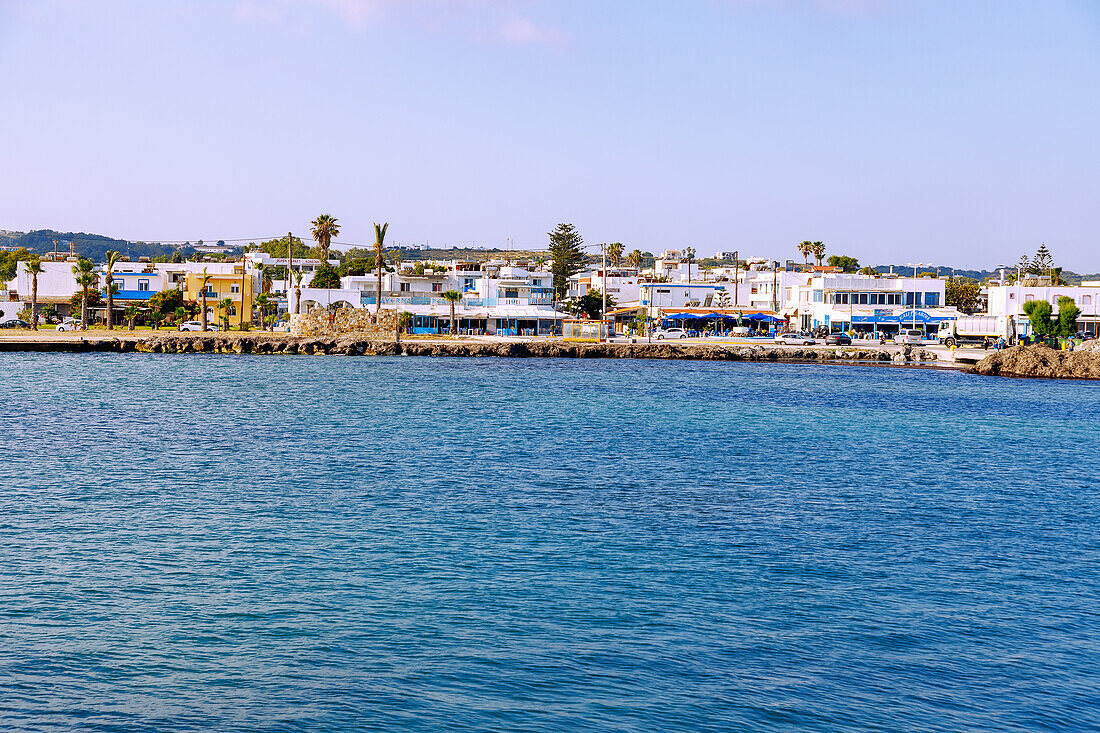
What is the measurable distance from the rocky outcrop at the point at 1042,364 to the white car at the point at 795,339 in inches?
903

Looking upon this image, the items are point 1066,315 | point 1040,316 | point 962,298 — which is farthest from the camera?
point 962,298

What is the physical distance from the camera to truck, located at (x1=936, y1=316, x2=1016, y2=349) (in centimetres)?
10912

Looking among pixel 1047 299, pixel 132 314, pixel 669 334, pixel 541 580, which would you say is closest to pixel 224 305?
pixel 132 314

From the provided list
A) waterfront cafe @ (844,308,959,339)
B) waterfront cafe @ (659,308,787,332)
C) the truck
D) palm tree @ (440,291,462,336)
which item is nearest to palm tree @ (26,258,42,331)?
palm tree @ (440,291,462,336)

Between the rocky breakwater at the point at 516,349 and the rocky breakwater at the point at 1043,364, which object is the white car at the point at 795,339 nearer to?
the rocky breakwater at the point at 516,349

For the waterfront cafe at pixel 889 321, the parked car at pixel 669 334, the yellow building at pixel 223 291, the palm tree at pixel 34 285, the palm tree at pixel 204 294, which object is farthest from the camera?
the yellow building at pixel 223 291

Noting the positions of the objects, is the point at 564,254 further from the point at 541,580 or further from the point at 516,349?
the point at 541,580

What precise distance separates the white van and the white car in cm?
1041

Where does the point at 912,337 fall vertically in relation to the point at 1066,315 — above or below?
below

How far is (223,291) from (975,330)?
91492mm

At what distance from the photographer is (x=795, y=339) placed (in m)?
111

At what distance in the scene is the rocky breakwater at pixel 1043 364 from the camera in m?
84.8

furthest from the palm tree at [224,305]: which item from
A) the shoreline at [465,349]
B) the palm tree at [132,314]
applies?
the shoreline at [465,349]

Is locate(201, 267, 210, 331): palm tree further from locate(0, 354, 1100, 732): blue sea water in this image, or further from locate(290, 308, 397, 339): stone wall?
locate(0, 354, 1100, 732): blue sea water
